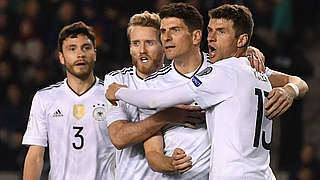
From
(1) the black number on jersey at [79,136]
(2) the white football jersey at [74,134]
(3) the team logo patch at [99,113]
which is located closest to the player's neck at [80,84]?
(2) the white football jersey at [74,134]

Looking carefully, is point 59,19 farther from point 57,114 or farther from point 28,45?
point 57,114

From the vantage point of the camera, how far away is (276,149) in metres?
11.8

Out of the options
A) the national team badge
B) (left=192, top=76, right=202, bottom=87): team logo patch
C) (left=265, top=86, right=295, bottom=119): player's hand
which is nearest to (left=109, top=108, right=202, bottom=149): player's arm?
(left=192, top=76, right=202, bottom=87): team logo patch

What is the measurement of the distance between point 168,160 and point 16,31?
7397 mm

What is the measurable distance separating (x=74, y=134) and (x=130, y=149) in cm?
75

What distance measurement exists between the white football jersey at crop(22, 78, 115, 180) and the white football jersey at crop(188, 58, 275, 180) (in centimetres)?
155

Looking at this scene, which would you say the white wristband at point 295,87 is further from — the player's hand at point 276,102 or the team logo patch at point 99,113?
the team logo patch at point 99,113

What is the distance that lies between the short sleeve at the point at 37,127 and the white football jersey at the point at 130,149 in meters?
0.83

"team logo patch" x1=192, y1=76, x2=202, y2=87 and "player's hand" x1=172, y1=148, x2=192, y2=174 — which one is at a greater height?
"team logo patch" x1=192, y1=76, x2=202, y2=87

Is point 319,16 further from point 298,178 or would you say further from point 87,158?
point 87,158

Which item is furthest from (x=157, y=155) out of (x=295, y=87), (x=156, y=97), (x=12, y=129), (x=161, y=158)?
(x=12, y=129)

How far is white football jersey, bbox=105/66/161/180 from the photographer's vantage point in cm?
612

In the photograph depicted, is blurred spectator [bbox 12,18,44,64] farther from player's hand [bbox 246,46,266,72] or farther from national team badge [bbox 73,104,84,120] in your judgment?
player's hand [bbox 246,46,266,72]

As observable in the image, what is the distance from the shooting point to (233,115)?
5.38 meters
